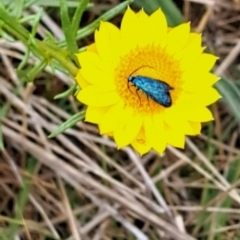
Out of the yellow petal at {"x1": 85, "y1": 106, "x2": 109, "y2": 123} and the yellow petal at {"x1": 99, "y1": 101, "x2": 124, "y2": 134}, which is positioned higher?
the yellow petal at {"x1": 85, "y1": 106, "x2": 109, "y2": 123}

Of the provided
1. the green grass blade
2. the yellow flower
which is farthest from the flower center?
the green grass blade

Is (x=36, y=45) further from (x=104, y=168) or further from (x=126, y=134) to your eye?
(x=104, y=168)

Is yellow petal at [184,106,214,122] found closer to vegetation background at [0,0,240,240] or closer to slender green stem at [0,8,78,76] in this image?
slender green stem at [0,8,78,76]

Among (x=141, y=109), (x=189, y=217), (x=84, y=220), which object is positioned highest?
(x=141, y=109)

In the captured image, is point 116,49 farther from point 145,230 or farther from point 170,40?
point 145,230

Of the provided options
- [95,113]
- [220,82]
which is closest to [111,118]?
[95,113]

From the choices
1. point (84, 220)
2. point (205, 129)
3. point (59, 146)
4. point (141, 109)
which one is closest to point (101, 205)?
point (84, 220)
